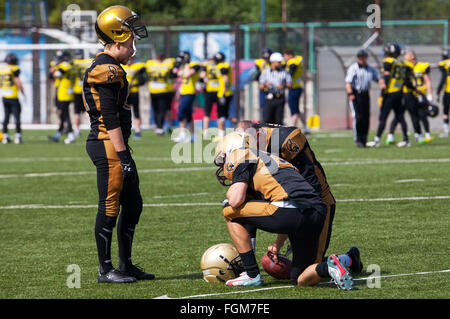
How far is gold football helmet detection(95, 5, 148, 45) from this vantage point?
6.30m

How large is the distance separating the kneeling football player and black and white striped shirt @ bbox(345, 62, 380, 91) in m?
12.0

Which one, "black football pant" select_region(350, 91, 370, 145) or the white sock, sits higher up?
"black football pant" select_region(350, 91, 370, 145)

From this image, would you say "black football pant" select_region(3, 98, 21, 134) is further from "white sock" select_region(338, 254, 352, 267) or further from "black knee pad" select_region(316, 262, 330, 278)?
"black knee pad" select_region(316, 262, 330, 278)

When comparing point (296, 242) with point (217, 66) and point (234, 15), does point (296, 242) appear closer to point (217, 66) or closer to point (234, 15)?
point (217, 66)

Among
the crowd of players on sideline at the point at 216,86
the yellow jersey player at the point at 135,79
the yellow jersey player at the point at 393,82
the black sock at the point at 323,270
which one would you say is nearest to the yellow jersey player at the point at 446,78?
the crowd of players on sideline at the point at 216,86

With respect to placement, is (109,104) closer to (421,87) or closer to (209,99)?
(421,87)

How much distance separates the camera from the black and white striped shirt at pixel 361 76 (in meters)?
17.8

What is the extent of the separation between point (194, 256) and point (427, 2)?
115 feet

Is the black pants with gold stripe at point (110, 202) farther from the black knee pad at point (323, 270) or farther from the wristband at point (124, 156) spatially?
the black knee pad at point (323, 270)

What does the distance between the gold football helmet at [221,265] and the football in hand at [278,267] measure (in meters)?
0.20

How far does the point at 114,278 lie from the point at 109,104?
1.32m

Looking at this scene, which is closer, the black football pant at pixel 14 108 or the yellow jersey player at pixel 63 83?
the black football pant at pixel 14 108

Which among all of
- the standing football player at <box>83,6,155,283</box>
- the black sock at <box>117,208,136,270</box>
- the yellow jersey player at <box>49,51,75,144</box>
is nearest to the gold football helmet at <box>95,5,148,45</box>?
the standing football player at <box>83,6,155,283</box>
